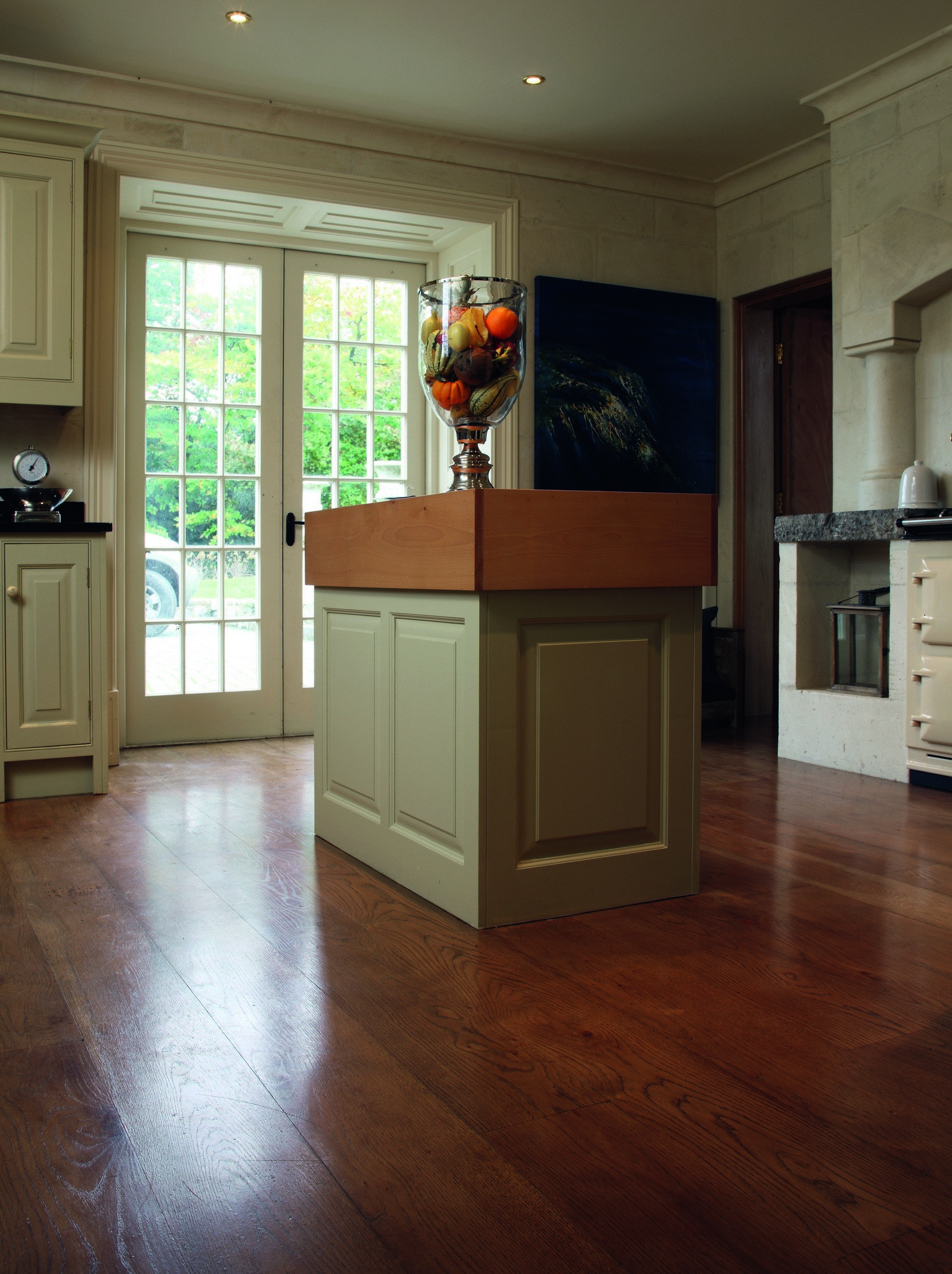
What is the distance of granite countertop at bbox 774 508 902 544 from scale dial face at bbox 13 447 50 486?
279cm

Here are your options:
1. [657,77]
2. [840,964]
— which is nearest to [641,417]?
[657,77]

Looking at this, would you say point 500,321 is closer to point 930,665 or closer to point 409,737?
point 409,737

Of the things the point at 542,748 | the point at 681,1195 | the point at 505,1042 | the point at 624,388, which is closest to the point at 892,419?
the point at 624,388

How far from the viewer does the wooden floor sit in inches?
43.8

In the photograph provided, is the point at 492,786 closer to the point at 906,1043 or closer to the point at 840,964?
the point at 840,964

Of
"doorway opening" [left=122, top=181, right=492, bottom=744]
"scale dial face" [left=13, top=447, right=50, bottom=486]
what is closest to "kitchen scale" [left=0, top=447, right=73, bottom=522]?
"scale dial face" [left=13, top=447, right=50, bottom=486]

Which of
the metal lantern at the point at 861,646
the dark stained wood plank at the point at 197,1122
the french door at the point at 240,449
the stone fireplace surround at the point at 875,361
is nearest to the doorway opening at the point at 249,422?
the french door at the point at 240,449

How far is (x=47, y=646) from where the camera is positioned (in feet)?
11.4

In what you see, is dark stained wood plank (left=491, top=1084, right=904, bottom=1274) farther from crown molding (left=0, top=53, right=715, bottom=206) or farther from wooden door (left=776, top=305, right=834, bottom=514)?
wooden door (left=776, top=305, right=834, bottom=514)

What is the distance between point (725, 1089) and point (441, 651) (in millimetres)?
1036

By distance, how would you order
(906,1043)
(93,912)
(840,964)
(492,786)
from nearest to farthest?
(906,1043) → (840,964) → (492,786) → (93,912)

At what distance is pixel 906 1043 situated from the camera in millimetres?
1569

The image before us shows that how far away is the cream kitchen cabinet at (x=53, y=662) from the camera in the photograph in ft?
11.2

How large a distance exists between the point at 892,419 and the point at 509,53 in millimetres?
2056
